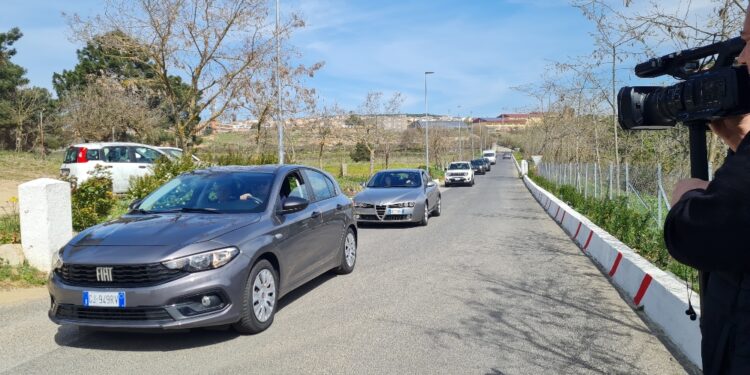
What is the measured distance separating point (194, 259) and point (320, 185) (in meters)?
2.92

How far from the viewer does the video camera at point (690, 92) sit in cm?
187

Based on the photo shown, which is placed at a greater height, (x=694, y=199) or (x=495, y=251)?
(x=694, y=199)

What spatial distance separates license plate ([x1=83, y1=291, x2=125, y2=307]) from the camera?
458cm

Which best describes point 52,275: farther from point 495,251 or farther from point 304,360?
point 495,251

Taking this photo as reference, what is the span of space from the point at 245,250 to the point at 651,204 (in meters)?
8.55

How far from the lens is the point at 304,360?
4.49 meters

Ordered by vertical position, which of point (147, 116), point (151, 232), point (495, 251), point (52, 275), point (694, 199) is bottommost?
point (495, 251)

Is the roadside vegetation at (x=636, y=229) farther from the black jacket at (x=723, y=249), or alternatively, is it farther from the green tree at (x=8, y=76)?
the green tree at (x=8, y=76)

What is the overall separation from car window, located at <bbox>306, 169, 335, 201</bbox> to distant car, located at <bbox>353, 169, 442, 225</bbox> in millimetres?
5170

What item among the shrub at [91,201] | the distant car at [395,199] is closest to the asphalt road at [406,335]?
the shrub at [91,201]

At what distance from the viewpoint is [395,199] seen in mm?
13070

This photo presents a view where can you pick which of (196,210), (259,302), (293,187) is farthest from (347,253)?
(259,302)

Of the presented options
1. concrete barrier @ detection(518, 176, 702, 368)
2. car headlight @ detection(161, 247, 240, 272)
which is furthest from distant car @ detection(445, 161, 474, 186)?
car headlight @ detection(161, 247, 240, 272)

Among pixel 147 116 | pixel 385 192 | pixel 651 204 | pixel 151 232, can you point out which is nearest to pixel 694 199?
pixel 151 232
